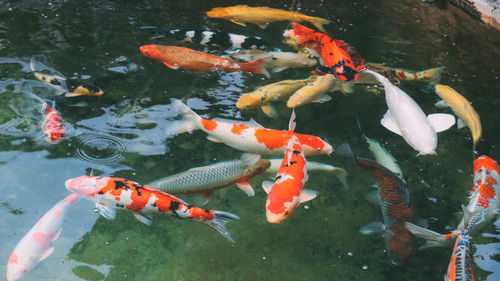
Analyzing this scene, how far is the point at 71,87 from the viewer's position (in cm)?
417

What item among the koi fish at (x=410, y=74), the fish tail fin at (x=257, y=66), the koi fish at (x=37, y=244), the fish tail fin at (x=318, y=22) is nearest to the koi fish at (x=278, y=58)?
the fish tail fin at (x=257, y=66)

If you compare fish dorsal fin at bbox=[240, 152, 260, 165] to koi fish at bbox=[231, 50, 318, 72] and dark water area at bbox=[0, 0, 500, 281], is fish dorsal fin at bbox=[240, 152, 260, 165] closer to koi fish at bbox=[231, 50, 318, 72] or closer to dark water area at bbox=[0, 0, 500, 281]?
dark water area at bbox=[0, 0, 500, 281]

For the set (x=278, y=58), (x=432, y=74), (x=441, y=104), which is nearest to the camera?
(x=441, y=104)

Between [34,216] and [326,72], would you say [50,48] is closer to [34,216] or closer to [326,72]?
[34,216]

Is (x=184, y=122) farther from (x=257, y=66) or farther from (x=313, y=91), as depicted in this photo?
(x=313, y=91)

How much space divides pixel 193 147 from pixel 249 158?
70 cm

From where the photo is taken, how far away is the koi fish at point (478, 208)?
306cm

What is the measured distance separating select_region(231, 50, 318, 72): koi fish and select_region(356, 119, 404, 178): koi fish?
1268mm

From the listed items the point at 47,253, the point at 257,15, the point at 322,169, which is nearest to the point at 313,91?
the point at 322,169

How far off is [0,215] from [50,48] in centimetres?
257

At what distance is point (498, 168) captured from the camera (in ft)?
11.6

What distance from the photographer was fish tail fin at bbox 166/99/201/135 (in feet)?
12.3

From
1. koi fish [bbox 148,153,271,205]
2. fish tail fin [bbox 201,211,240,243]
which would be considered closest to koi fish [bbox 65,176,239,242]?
fish tail fin [bbox 201,211,240,243]

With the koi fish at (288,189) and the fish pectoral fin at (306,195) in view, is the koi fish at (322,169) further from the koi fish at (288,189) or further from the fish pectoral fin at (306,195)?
the fish pectoral fin at (306,195)
